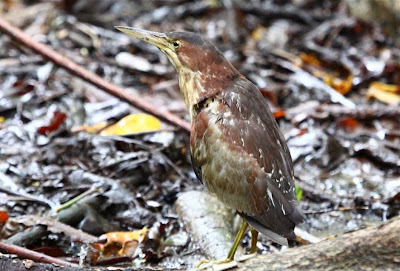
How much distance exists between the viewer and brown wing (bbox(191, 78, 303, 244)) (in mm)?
3424

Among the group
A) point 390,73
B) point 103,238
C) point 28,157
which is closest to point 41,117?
point 28,157

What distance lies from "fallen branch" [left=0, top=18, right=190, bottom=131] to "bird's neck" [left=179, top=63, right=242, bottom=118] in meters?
1.28

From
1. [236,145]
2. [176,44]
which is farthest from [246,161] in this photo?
[176,44]

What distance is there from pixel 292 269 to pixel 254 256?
20cm

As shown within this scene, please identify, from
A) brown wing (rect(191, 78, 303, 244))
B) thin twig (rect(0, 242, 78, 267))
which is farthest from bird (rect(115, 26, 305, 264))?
thin twig (rect(0, 242, 78, 267))

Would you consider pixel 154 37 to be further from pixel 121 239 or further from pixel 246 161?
pixel 121 239

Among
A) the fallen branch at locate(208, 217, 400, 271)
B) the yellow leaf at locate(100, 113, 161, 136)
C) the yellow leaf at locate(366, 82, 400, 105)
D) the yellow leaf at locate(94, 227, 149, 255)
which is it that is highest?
the yellow leaf at locate(366, 82, 400, 105)

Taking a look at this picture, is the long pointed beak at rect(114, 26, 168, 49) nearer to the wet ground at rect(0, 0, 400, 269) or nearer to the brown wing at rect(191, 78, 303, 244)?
the brown wing at rect(191, 78, 303, 244)

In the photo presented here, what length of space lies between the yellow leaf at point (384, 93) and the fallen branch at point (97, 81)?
2741mm

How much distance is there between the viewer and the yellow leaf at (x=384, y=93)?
6.90 meters

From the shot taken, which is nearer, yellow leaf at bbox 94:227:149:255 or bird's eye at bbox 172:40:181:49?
bird's eye at bbox 172:40:181:49

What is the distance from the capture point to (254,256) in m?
2.97

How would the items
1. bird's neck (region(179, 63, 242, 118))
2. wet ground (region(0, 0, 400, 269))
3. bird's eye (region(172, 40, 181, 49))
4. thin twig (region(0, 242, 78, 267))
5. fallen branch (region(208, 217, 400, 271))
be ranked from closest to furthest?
fallen branch (region(208, 217, 400, 271)) → thin twig (region(0, 242, 78, 267)) → bird's neck (region(179, 63, 242, 118)) → bird's eye (region(172, 40, 181, 49)) → wet ground (region(0, 0, 400, 269))

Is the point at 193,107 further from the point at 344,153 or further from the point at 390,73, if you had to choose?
the point at 390,73
